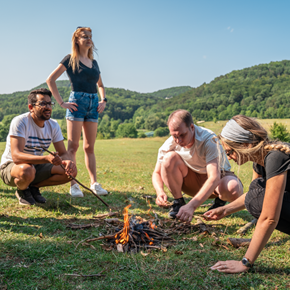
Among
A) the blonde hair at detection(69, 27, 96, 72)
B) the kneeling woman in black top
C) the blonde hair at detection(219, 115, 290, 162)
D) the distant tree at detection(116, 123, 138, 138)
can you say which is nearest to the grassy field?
the kneeling woman in black top

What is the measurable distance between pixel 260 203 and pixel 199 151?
45.6 inches

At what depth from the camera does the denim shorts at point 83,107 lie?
484cm

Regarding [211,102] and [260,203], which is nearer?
[260,203]

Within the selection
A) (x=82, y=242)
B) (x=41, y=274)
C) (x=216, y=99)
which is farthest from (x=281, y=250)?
(x=216, y=99)

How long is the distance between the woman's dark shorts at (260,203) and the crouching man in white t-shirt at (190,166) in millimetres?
486

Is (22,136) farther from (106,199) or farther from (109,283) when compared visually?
(109,283)

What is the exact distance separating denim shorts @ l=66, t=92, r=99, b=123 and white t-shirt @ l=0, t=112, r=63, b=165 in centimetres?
42

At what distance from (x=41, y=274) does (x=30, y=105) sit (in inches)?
104

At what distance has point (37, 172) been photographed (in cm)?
418

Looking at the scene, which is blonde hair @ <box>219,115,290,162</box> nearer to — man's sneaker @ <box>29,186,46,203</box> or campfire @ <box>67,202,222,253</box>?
campfire @ <box>67,202,222,253</box>

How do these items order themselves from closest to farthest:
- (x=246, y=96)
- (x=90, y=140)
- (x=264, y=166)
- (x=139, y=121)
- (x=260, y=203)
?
(x=264, y=166)
(x=260, y=203)
(x=90, y=140)
(x=246, y=96)
(x=139, y=121)

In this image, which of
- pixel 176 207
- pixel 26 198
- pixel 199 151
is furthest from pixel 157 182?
pixel 26 198

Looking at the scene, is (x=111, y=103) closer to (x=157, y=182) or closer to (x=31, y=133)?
(x=31, y=133)

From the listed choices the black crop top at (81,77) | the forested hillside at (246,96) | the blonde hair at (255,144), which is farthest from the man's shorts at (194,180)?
the forested hillside at (246,96)
